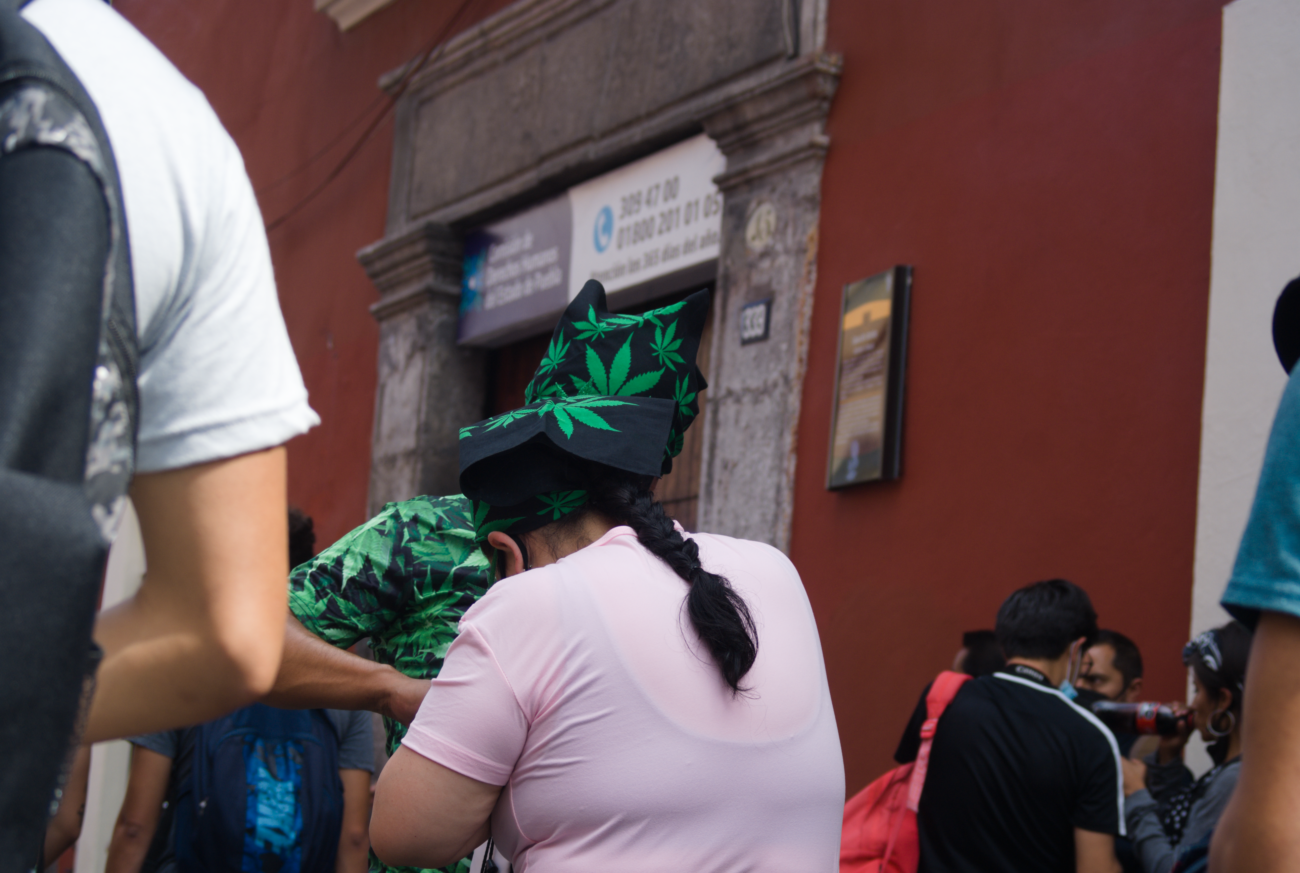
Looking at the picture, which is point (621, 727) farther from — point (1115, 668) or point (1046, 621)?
point (1115, 668)

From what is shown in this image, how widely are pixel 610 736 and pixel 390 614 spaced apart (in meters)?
0.90

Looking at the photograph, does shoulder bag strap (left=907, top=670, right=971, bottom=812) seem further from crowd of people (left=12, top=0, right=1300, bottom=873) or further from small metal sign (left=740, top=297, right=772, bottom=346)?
small metal sign (left=740, top=297, right=772, bottom=346)

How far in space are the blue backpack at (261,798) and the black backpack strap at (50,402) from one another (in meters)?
2.69

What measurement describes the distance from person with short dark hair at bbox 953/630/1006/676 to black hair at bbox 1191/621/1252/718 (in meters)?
1.07

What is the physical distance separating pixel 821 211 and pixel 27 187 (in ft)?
17.4

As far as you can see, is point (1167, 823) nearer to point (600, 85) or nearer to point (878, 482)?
point (878, 482)

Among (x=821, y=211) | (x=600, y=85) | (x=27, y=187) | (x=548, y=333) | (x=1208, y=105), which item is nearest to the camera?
(x=27, y=187)

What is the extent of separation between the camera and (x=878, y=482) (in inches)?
215

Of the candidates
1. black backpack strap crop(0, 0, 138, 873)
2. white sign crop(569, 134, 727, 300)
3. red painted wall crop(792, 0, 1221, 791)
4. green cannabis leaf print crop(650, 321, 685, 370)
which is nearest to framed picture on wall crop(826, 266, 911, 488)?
red painted wall crop(792, 0, 1221, 791)

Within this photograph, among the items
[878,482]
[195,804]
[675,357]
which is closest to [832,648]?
[878,482]

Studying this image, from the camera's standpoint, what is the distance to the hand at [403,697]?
223cm

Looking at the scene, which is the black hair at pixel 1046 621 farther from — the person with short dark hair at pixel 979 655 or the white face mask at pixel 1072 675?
the person with short dark hair at pixel 979 655

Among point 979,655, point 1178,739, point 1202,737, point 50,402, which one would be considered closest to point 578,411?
point 50,402

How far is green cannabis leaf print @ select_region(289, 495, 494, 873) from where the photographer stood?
2426 mm
